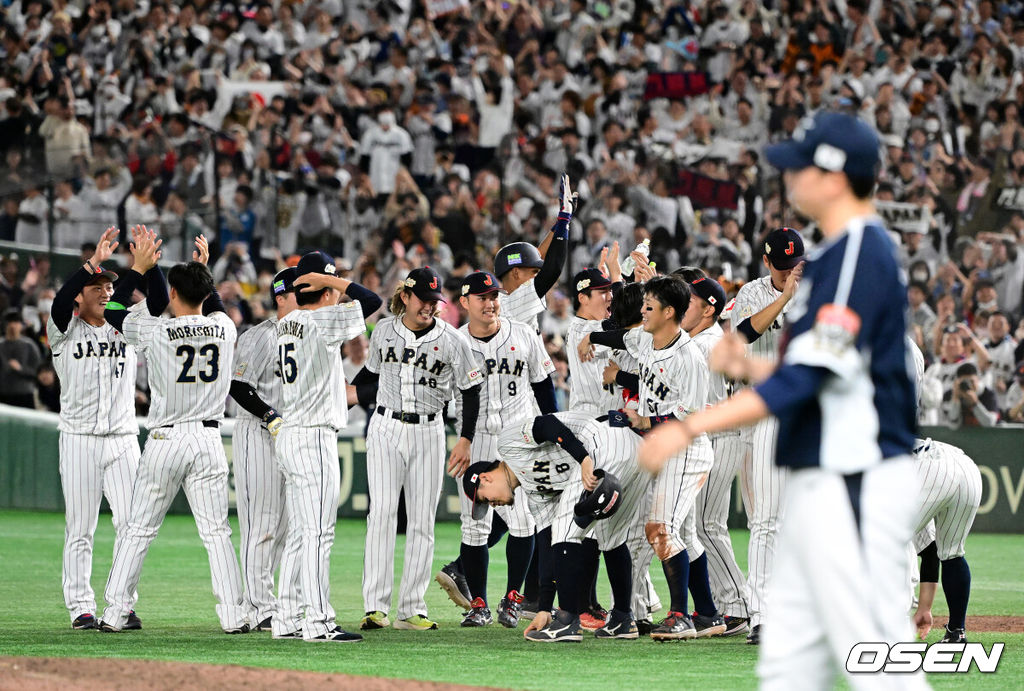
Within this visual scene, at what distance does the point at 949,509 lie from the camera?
22.2ft

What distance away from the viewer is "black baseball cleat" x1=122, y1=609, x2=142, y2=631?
7379 mm

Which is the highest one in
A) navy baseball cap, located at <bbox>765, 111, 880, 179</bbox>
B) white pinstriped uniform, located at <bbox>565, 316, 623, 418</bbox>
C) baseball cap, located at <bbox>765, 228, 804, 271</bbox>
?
navy baseball cap, located at <bbox>765, 111, 880, 179</bbox>

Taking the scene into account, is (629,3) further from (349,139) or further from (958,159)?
(958,159)

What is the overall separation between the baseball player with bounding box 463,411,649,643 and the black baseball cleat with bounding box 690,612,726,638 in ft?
1.14

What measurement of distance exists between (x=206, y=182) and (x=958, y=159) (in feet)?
27.3

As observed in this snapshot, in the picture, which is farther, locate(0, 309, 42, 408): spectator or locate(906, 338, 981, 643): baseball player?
locate(0, 309, 42, 408): spectator

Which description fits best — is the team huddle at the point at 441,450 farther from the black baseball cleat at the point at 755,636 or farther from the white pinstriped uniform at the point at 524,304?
the white pinstriped uniform at the point at 524,304

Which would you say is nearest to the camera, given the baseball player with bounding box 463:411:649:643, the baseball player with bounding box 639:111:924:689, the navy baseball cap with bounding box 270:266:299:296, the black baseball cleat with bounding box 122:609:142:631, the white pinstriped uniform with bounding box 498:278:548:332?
the baseball player with bounding box 639:111:924:689

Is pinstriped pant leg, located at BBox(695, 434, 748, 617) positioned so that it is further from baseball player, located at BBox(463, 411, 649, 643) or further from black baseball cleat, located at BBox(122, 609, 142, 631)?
black baseball cleat, located at BBox(122, 609, 142, 631)

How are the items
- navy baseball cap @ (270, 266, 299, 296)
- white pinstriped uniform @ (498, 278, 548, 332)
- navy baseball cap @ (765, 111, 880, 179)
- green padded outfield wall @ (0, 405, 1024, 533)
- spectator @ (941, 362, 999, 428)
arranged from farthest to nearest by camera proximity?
green padded outfield wall @ (0, 405, 1024, 533)
spectator @ (941, 362, 999, 428)
white pinstriped uniform @ (498, 278, 548, 332)
navy baseball cap @ (270, 266, 299, 296)
navy baseball cap @ (765, 111, 880, 179)

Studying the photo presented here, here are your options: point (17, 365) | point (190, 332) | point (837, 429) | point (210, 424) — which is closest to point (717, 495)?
point (210, 424)

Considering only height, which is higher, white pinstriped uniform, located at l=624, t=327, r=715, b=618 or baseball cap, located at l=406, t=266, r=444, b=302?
baseball cap, located at l=406, t=266, r=444, b=302

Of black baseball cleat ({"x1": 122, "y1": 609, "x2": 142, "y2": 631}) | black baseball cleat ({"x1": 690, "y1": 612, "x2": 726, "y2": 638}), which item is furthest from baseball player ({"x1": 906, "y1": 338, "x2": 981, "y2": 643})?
black baseball cleat ({"x1": 122, "y1": 609, "x2": 142, "y2": 631})

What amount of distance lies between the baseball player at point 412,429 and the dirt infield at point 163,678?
1723mm
